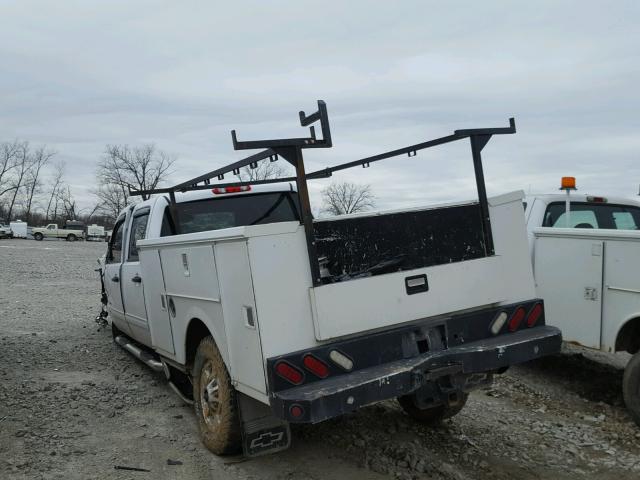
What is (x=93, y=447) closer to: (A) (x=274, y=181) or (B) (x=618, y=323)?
(A) (x=274, y=181)

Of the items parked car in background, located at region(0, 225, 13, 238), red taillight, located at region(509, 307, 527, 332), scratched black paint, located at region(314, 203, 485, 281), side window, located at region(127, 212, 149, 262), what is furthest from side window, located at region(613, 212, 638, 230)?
parked car in background, located at region(0, 225, 13, 238)

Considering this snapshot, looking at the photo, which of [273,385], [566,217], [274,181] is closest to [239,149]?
[273,385]

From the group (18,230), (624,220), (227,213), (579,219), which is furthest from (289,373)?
(18,230)

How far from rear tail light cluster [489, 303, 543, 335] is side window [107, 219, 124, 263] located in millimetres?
4859

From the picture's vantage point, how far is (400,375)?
11.3ft

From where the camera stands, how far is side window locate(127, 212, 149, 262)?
20.6 ft

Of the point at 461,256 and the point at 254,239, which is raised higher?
the point at 254,239

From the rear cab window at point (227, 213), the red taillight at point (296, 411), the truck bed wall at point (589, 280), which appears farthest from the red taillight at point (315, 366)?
the truck bed wall at point (589, 280)

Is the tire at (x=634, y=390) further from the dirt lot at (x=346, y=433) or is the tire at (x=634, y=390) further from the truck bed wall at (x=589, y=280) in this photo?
the truck bed wall at (x=589, y=280)

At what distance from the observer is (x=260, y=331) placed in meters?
3.35

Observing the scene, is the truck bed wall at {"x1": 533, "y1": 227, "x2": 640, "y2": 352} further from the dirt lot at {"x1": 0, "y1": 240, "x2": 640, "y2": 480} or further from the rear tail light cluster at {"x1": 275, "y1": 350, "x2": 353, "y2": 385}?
the rear tail light cluster at {"x1": 275, "y1": 350, "x2": 353, "y2": 385}

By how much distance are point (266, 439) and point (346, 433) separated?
96cm

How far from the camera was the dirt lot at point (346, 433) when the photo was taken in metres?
4.10

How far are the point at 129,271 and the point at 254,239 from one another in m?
3.49
